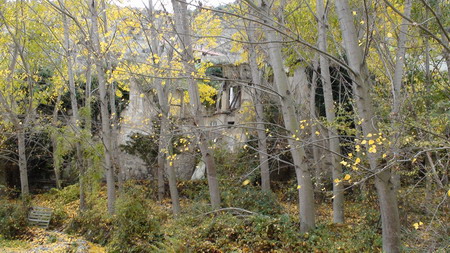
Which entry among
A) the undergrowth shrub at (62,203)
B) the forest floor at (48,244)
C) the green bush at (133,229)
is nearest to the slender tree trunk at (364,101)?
the green bush at (133,229)

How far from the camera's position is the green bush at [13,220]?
35.2 feet

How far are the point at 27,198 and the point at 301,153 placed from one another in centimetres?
955

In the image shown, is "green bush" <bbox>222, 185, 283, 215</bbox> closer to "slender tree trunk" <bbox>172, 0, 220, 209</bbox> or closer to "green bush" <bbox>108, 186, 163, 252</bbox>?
"slender tree trunk" <bbox>172, 0, 220, 209</bbox>

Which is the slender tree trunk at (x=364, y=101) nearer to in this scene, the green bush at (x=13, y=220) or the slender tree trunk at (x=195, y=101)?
the slender tree trunk at (x=195, y=101)

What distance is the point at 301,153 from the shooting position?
721cm

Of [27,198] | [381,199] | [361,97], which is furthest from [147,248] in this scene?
[27,198]

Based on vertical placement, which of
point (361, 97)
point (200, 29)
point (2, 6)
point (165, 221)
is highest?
point (2, 6)

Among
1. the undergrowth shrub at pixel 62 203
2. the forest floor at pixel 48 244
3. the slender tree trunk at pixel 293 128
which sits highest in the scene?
the slender tree trunk at pixel 293 128

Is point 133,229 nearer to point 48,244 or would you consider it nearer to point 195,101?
point 48,244

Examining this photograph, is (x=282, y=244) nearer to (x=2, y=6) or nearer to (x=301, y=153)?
(x=301, y=153)

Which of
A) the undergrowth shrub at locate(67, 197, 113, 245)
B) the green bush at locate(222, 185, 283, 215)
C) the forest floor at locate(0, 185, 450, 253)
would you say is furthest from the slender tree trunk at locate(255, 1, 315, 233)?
the undergrowth shrub at locate(67, 197, 113, 245)

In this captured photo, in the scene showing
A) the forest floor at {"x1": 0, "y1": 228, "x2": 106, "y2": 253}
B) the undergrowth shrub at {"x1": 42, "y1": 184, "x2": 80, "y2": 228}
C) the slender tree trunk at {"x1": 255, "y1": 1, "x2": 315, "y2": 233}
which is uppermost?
the slender tree trunk at {"x1": 255, "y1": 1, "x2": 315, "y2": 233}

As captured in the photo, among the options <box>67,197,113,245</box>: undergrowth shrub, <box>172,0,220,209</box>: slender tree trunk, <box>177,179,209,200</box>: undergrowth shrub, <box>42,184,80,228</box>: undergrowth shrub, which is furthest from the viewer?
<box>177,179,209,200</box>: undergrowth shrub

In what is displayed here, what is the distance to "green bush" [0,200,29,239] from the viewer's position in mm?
10742
